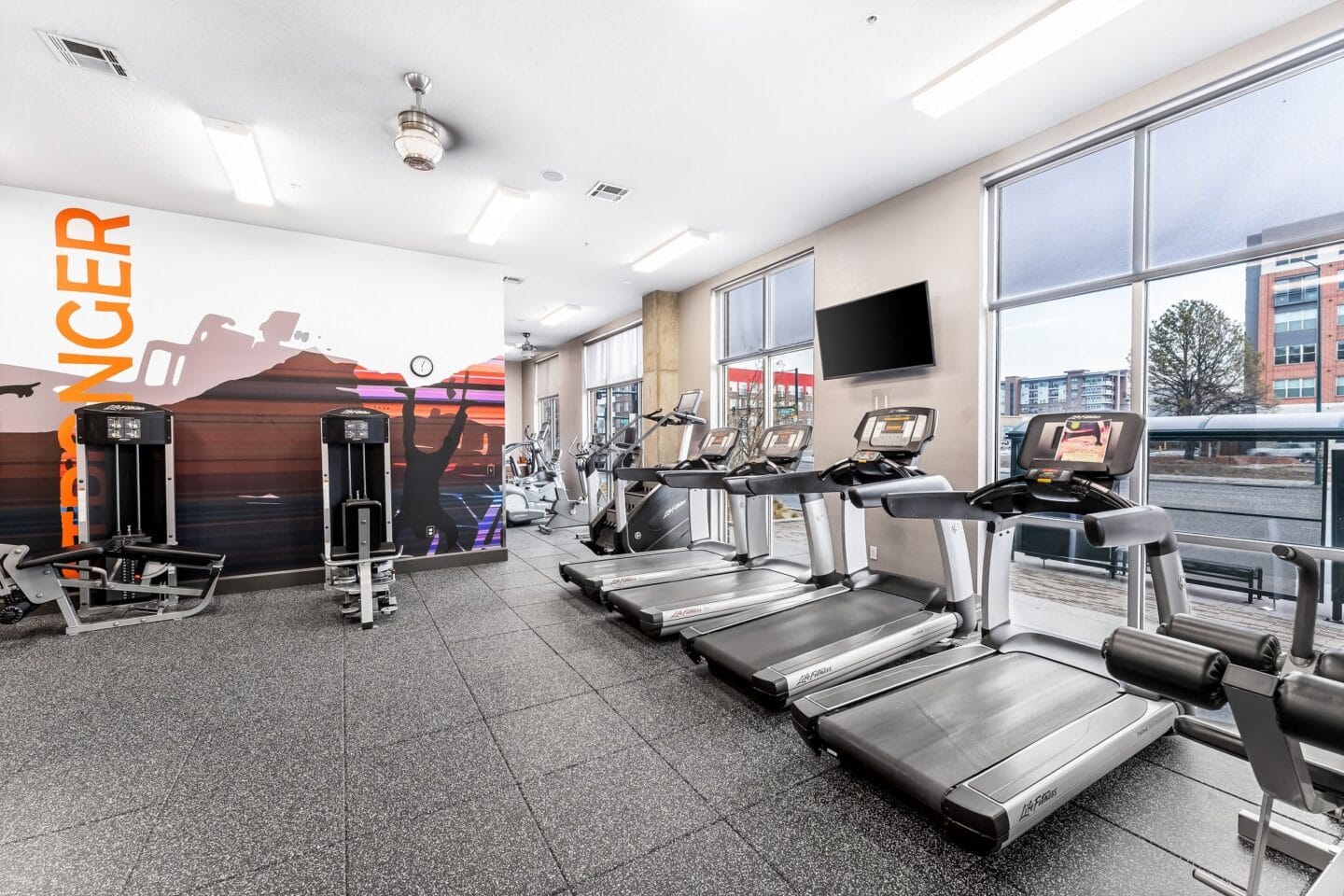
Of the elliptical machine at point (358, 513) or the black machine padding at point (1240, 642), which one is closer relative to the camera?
the black machine padding at point (1240, 642)

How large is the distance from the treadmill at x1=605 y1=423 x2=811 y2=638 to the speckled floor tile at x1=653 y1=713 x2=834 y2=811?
3.72 ft

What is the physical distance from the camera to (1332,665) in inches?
58.3

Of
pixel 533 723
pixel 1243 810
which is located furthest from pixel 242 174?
pixel 1243 810

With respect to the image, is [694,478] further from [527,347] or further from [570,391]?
[527,347]

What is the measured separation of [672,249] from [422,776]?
208 inches

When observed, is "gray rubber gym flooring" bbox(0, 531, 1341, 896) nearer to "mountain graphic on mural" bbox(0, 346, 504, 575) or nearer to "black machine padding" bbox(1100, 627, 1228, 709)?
"black machine padding" bbox(1100, 627, 1228, 709)

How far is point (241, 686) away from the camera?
315 cm

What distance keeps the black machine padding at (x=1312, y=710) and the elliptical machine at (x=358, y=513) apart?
464 cm

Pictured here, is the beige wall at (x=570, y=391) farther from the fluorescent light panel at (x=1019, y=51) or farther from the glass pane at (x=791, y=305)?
the fluorescent light panel at (x=1019, y=51)

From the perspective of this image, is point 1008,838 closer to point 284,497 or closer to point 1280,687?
point 1280,687

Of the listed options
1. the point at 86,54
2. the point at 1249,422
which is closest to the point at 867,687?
the point at 1249,422

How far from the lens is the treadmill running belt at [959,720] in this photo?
202 cm

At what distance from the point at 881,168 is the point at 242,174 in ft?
15.8

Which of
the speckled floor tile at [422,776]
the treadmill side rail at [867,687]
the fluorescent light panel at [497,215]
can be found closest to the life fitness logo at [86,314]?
the fluorescent light panel at [497,215]
